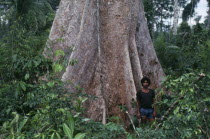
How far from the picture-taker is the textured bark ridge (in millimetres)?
4953

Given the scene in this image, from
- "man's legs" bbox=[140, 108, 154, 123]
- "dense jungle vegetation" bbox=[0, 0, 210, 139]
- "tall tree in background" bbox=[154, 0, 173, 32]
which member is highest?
"tall tree in background" bbox=[154, 0, 173, 32]

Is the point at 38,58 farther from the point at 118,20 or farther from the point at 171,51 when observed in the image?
the point at 171,51

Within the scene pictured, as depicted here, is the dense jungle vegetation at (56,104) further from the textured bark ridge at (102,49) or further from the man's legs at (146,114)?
the man's legs at (146,114)

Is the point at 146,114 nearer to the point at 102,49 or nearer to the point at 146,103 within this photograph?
the point at 146,103

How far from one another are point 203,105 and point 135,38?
158 inches

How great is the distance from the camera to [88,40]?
5172 millimetres

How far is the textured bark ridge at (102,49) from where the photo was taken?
495cm

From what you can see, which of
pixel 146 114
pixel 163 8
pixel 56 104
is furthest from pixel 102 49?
pixel 163 8

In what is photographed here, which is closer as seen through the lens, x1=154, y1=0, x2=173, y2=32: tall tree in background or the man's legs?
the man's legs

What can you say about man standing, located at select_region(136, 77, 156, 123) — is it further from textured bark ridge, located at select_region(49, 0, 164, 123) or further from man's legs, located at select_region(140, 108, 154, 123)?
textured bark ridge, located at select_region(49, 0, 164, 123)

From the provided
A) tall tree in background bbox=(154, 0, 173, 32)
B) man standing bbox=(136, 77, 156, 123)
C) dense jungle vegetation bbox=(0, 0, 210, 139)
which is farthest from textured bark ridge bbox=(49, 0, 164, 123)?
tall tree in background bbox=(154, 0, 173, 32)

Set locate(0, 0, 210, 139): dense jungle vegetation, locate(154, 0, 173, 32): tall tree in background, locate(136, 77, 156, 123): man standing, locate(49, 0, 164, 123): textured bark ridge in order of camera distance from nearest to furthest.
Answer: locate(0, 0, 210, 139): dense jungle vegetation, locate(136, 77, 156, 123): man standing, locate(49, 0, 164, 123): textured bark ridge, locate(154, 0, 173, 32): tall tree in background

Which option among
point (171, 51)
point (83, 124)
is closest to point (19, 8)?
point (171, 51)

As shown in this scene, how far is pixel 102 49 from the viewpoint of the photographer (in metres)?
5.40
